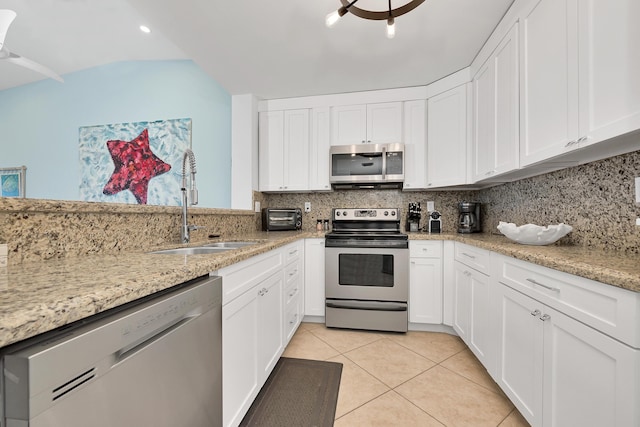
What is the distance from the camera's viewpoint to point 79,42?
10.6ft

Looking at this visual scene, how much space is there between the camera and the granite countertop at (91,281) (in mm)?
446

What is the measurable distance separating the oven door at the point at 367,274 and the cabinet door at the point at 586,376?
4.27 ft

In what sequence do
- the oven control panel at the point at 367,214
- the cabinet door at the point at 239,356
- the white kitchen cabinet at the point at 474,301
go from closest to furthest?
the cabinet door at the point at 239,356, the white kitchen cabinet at the point at 474,301, the oven control panel at the point at 367,214

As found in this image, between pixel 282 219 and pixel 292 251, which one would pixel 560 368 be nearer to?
pixel 292 251

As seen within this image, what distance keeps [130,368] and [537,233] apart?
179cm

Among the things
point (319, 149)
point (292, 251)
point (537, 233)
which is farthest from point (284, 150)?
point (537, 233)

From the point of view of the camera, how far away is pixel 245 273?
4.20 feet

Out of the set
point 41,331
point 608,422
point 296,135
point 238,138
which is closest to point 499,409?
point 608,422

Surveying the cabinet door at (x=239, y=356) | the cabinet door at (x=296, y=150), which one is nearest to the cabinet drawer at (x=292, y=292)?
the cabinet door at (x=239, y=356)

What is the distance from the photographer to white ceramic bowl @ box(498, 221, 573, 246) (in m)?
1.31

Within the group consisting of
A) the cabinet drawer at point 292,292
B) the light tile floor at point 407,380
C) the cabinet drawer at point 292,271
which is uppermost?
the cabinet drawer at point 292,271

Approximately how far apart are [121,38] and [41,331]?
3.98 meters

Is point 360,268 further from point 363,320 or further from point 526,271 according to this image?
point 526,271

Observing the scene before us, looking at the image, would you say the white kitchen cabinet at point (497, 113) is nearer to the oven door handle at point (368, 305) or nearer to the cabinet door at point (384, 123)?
the cabinet door at point (384, 123)
